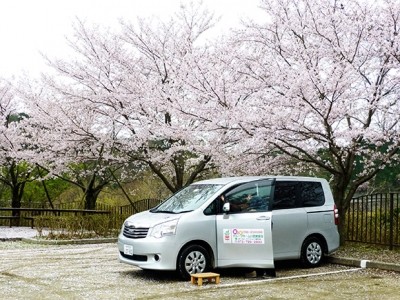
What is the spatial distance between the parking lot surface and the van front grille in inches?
26.9

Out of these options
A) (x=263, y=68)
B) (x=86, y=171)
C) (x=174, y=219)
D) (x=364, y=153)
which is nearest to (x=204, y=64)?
(x=263, y=68)

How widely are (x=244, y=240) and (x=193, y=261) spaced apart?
2.95ft

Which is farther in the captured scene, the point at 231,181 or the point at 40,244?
the point at 40,244

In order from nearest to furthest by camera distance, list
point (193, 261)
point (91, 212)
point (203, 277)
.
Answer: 1. point (203, 277)
2. point (193, 261)
3. point (91, 212)

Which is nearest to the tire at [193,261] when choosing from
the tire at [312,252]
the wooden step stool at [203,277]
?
the wooden step stool at [203,277]

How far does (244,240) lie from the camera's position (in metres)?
9.02

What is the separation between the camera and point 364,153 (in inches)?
479

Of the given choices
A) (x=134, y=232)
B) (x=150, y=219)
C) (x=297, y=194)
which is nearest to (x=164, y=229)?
(x=150, y=219)

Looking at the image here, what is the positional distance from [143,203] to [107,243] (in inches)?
249

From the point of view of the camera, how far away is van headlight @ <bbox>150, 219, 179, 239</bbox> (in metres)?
8.69

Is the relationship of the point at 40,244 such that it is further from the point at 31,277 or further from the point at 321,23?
the point at 321,23

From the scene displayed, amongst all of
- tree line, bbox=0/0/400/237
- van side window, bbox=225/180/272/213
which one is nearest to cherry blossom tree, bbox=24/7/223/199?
tree line, bbox=0/0/400/237

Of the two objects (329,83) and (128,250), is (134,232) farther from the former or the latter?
(329,83)

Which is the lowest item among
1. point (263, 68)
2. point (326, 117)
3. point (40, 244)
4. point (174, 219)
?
point (40, 244)
